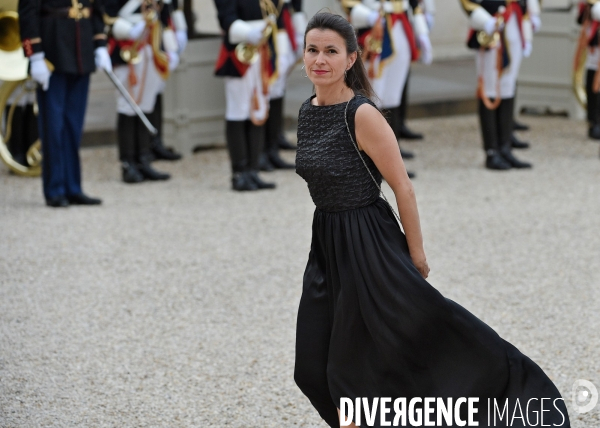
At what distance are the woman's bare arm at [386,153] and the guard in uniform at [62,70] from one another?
11.9 feet

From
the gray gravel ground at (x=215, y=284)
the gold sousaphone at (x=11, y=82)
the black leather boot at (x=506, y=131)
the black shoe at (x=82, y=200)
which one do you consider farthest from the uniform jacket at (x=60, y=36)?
the black leather boot at (x=506, y=131)

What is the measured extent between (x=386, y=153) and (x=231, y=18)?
13.0 feet

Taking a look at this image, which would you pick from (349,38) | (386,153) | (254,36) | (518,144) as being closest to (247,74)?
(254,36)

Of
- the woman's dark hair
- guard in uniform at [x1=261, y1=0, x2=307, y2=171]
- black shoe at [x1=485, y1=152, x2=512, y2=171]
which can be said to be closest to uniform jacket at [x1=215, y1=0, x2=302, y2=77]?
guard in uniform at [x1=261, y1=0, x2=307, y2=171]

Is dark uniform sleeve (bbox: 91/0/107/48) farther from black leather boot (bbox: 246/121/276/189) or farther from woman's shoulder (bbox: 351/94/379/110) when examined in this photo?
woman's shoulder (bbox: 351/94/379/110)

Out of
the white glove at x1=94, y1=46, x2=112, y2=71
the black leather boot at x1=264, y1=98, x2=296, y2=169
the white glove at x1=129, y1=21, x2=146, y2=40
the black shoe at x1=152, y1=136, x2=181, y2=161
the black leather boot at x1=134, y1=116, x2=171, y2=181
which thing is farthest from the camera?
the black shoe at x1=152, y1=136, x2=181, y2=161

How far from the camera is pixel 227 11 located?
6391 mm

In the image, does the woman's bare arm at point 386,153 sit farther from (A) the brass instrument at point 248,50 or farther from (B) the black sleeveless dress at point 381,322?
(A) the brass instrument at point 248,50

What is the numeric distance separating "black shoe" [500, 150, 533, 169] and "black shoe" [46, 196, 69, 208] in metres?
3.10

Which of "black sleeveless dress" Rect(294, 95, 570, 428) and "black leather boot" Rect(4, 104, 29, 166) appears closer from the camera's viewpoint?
"black sleeveless dress" Rect(294, 95, 570, 428)

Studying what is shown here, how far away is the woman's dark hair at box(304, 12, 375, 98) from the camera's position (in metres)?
2.65

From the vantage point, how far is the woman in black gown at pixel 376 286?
2637 mm

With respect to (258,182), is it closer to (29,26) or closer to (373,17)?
(373,17)

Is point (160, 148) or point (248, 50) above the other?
point (248, 50)
